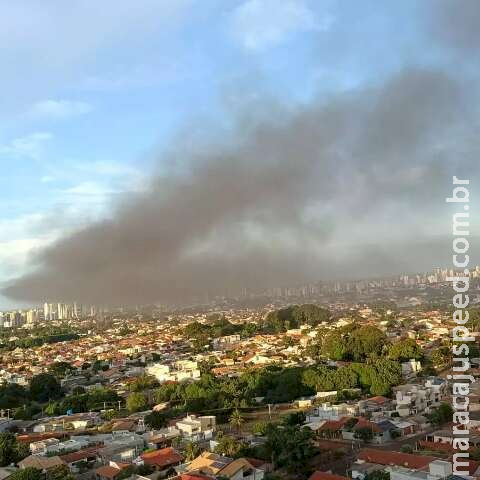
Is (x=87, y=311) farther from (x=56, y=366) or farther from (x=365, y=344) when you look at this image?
(x=365, y=344)

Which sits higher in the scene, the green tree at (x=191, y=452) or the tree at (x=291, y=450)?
the tree at (x=291, y=450)

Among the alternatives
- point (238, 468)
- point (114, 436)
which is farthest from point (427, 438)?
point (114, 436)

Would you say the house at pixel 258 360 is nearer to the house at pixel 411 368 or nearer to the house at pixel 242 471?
the house at pixel 411 368

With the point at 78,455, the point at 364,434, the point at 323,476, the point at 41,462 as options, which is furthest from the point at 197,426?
the point at 323,476

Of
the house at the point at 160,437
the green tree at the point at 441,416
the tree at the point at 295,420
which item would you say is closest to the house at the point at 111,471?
the house at the point at 160,437

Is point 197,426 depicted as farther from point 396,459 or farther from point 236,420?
point 396,459

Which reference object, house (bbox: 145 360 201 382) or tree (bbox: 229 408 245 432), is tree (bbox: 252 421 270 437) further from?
house (bbox: 145 360 201 382)
